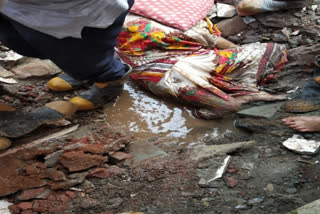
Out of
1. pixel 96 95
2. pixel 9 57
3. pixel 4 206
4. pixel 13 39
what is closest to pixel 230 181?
pixel 4 206

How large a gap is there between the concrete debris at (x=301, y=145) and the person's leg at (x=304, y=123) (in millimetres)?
72

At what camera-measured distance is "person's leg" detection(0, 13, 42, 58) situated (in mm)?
2708

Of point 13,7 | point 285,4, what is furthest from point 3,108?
point 285,4

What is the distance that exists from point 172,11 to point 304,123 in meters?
1.61

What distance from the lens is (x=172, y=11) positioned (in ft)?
11.5

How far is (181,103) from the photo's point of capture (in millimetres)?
3307

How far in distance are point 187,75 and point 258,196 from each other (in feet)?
4.55

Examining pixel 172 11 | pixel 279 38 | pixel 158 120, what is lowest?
pixel 158 120

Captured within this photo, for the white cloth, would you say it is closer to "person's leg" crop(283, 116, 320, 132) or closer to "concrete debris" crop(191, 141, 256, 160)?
"concrete debris" crop(191, 141, 256, 160)

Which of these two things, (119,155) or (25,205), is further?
(119,155)

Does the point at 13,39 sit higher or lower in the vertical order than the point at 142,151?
higher

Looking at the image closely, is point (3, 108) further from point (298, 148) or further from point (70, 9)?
point (298, 148)

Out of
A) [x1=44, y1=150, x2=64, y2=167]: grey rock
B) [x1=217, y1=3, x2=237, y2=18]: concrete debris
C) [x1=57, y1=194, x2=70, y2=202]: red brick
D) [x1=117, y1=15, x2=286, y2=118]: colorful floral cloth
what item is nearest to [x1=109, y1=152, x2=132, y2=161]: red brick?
[x1=44, y1=150, x2=64, y2=167]: grey rock

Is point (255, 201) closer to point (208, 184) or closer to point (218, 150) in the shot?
point (208, 184)
